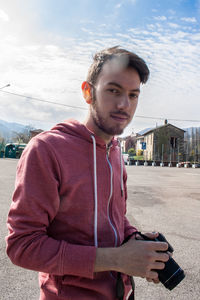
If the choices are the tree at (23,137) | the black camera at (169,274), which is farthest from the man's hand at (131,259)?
the tree at (23,137)

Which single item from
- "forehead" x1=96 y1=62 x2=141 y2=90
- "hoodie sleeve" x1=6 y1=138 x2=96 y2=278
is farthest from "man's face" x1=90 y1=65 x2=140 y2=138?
"hoodie sleeve" x1=6 y1=138 x2=96 y2=278

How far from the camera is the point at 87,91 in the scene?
5.09ft

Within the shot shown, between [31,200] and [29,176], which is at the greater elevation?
[29,176]

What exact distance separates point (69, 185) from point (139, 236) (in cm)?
45

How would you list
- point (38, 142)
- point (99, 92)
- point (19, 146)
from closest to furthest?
point (38, 142) → point (99, 92) → point (19, 146)

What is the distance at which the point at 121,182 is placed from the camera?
64.4 inches

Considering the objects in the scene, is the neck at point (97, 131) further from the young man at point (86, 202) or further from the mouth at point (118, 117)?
the mouth at point (118, 117)

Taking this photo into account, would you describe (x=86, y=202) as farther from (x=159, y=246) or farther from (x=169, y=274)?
(x=169, y=274)

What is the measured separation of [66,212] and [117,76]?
0.77m

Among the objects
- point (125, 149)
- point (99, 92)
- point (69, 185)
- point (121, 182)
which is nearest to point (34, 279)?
point (121, 182)

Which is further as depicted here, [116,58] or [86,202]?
[116,58]

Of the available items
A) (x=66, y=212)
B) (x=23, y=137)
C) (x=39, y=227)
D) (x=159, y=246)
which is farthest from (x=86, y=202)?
(x=23, y=137)

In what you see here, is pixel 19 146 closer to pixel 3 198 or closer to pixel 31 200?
pixel 3 198

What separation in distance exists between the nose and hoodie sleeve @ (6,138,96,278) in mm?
498
